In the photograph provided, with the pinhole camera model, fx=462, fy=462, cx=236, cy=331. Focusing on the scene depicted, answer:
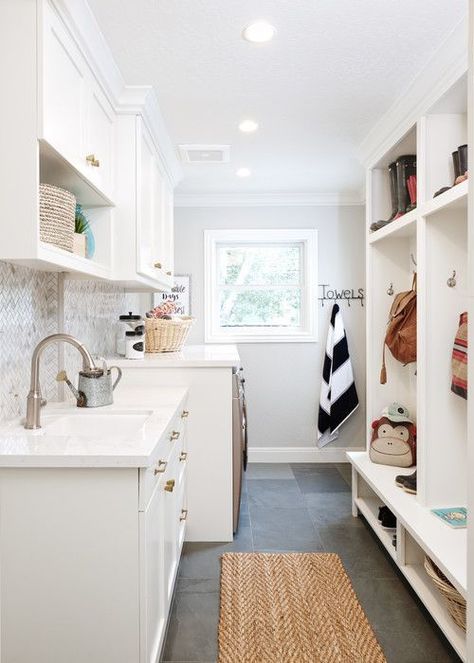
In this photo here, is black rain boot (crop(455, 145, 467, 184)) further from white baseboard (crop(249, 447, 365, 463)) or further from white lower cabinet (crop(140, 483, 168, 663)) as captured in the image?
white baseboard (crop(249, 447, 365, 463))

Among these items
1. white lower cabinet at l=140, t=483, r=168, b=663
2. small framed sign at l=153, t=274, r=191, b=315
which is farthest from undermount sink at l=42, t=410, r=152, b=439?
small framed sign at l=153, t=274, r=191, b=315

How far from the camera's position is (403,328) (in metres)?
2.57

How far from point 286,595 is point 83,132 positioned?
214 cm

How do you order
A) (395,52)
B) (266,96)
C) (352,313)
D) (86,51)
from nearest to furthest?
(86,51) → (395,52) → (266,96) → (352,313)

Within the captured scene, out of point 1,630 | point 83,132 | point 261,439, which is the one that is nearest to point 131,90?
point 83,132

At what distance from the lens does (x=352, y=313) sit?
414 cm

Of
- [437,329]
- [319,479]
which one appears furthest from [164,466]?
[319,479]

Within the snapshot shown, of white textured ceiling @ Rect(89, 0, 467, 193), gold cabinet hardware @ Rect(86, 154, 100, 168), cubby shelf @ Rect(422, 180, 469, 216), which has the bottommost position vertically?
cubby shelf @ Rect(422, 180, 469, 216)

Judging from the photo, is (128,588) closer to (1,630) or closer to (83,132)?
(1,630)

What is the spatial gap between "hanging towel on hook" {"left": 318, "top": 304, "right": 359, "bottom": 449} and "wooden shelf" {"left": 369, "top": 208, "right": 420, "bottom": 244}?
1.32 m

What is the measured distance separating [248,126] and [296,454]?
2.78 m

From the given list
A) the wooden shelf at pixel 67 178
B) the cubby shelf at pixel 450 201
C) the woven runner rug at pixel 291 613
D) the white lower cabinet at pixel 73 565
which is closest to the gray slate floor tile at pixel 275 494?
the woven runner rug at pixel 291 613

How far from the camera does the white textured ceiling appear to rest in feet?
5.40

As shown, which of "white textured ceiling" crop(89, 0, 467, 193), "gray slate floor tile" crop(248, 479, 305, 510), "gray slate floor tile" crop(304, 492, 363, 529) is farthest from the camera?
"gray slate floor tile" crop(248, 479, 305, 510)
